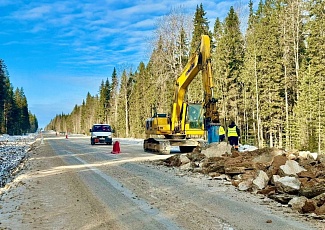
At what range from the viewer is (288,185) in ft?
28.3

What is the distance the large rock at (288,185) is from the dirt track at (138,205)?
0.60 metres

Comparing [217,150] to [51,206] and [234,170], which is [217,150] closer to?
[234,170]

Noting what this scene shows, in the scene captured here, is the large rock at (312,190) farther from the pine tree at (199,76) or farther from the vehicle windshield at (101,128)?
the pine tree at (199,76)

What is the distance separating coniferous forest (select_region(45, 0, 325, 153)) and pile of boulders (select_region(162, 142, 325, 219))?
16298 millimetres

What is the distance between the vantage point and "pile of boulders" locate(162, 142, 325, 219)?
7.80 m

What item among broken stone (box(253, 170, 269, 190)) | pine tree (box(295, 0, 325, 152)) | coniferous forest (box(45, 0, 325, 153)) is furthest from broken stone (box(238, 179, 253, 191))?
pine tree (box(295, 0, 325, 152))

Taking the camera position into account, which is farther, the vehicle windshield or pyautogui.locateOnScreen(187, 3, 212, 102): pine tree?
pyautogui.locateOnScreen(187, 3, 212, 102): pine tree

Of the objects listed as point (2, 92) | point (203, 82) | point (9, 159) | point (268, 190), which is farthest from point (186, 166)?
point (2, 92)

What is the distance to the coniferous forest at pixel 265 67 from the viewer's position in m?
35.9

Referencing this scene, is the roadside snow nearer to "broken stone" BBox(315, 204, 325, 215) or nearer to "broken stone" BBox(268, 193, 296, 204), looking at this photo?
"broken stone" BBox(268, 193, 296, 204)

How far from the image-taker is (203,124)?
21.0 meters

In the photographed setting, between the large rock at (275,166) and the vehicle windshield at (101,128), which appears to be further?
the vehicle windshield at (101,128)

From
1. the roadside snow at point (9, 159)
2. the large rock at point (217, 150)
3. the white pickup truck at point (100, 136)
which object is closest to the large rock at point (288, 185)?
the large rock at point (217, 150)

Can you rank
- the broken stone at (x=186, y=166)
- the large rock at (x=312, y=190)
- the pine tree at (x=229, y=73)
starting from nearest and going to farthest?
the large rock at (x=312, y=190) → the broken stone at (x=186, y=166) → the pine tree at (x=229, y=73)
